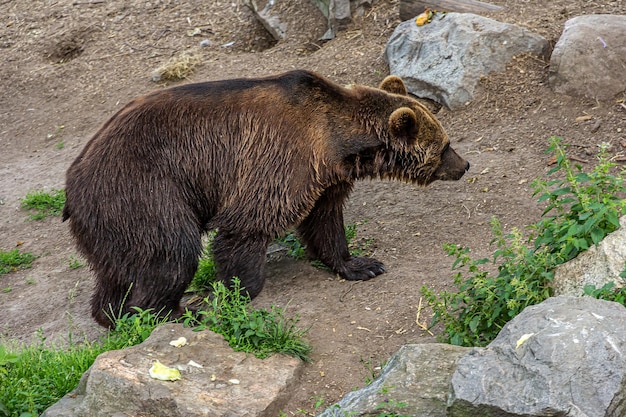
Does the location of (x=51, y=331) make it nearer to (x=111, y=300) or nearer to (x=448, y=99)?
(x=111, y=300)

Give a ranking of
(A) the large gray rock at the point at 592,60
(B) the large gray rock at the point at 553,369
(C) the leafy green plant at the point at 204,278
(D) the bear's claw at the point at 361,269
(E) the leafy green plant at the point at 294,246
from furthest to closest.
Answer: (A) the large gray rock at the point at 592,60 → (E) the leafy green plant at the point at 294,246 → (C) the leafy green plant at the point at 204,278 → (D) the bear's claw at the point at 361,269 → (B) the large gray rock at the point at 553,369

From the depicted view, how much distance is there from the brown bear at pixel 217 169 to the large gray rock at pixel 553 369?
2.54m

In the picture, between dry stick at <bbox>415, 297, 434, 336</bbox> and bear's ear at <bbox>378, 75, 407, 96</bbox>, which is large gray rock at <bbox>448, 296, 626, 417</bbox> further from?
bear's ear at <bbox>378, 75, 407, 96</bbox>

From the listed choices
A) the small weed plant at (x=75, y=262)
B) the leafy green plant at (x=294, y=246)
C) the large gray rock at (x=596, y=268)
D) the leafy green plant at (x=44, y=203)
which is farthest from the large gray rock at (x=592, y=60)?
the leafy green plant at (x=44, y=203)

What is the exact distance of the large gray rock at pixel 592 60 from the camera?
8.30m

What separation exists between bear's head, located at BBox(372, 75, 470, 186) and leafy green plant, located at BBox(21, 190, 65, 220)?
421 cm

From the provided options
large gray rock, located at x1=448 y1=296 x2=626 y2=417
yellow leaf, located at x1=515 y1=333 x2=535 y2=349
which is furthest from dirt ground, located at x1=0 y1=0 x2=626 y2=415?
yellow leaf, located at x1=515 y1=333 x2=535 y2=349

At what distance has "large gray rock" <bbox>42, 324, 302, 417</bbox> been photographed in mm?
4766

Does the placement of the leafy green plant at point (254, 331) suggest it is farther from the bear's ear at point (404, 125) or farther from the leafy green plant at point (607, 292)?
the leafy green plant at point (607, 292)

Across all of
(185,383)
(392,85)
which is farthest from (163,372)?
(392,85)

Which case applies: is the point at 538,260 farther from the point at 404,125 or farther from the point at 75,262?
the point at 75,262

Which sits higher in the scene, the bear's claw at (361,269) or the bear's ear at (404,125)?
the bear's ear at (404,125)

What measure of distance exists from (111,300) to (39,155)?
476 centimetres

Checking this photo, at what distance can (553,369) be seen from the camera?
385cm
